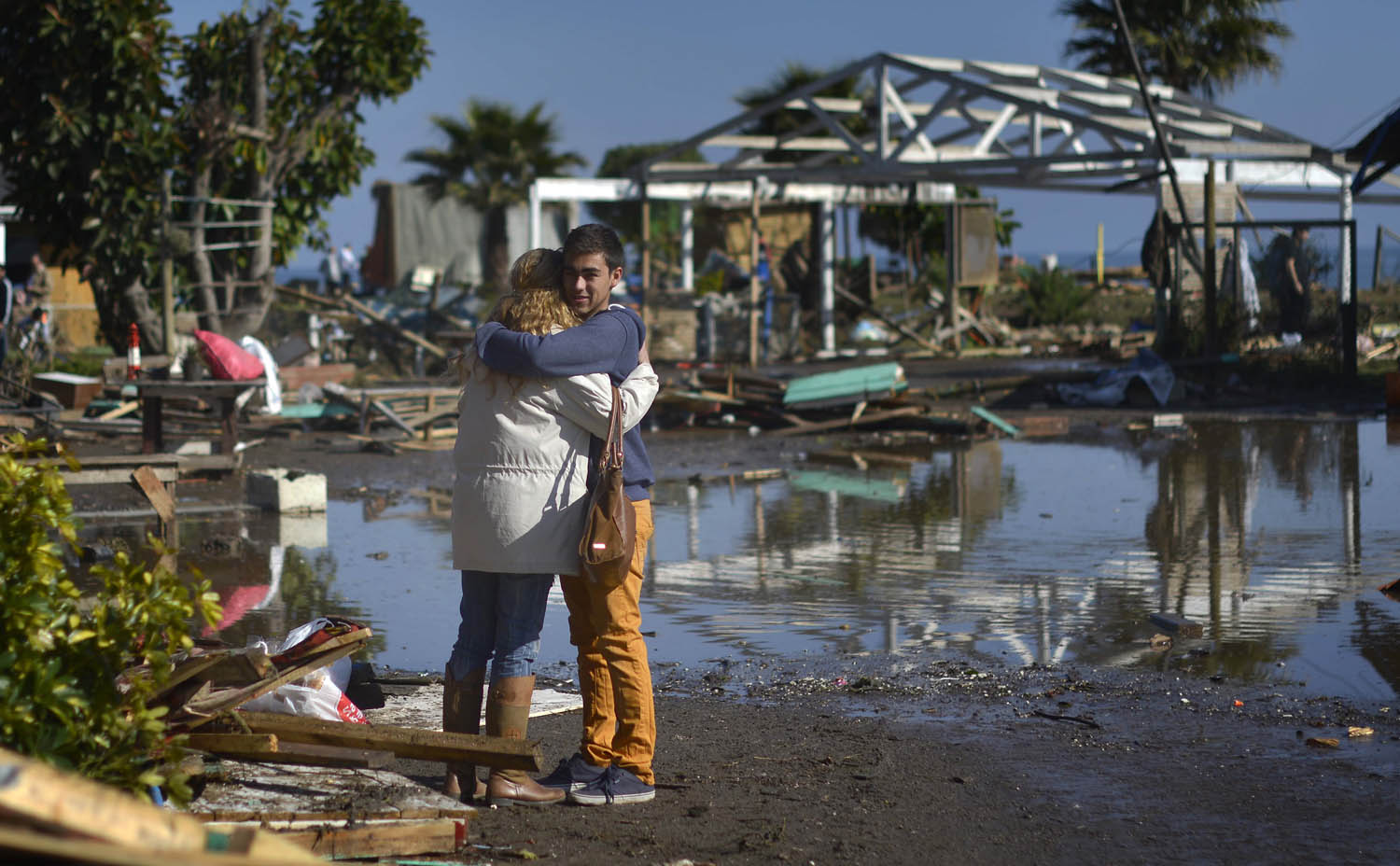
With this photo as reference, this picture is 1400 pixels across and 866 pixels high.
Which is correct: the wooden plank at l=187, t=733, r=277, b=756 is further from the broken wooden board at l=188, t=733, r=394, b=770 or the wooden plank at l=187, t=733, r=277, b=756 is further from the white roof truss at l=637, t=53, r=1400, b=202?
the white roof truss at l=637, t=53, r=1400, b=202

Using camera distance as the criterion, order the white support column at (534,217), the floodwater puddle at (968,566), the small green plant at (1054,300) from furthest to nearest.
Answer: the small green plant at (1054,300)
the white support column at (534,217)
the floodwater puddle at (968,566)

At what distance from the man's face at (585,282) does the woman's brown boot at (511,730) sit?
1.17 metres

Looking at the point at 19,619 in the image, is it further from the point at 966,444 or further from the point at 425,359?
the point at 425,359

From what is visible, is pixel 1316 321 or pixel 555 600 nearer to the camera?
pixel 555 600

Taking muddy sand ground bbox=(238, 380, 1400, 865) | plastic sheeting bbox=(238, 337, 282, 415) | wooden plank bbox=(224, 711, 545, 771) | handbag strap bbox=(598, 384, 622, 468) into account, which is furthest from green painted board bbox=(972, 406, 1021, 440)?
wooden plank bbox=(224, 711, 545, 771)

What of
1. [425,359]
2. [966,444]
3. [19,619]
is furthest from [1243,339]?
[19,619]

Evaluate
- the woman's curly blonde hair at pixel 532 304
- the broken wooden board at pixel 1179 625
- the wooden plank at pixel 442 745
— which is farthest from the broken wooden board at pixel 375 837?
the broken wooden board at pixel 1179 625

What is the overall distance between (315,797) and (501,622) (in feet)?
2.56

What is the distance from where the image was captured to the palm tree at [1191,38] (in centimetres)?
3309

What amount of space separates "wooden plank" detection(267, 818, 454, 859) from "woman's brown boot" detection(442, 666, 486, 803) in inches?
21.7

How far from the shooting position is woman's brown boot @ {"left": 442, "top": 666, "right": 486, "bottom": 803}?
4.53 metres

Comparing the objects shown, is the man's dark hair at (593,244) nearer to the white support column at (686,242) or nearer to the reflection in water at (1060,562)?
the reflection in water at (1060,562)

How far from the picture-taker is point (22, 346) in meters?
21.0

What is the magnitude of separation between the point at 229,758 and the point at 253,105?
16.5 m
